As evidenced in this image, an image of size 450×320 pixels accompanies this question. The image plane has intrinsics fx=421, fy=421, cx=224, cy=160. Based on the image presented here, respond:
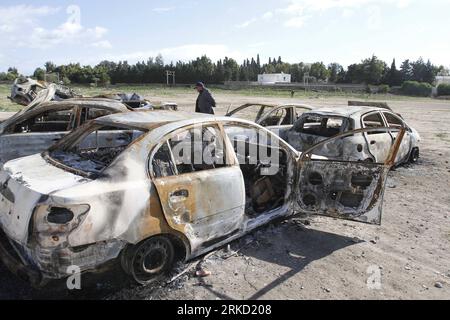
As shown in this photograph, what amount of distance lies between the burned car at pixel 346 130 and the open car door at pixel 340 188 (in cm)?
217

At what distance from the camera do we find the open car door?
504 cm

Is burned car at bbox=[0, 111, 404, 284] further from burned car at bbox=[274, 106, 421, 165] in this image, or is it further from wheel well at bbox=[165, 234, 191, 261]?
burned car at bbox=[274, 106, 421, 165]

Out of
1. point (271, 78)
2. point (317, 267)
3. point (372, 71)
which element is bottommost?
point (317, 267)

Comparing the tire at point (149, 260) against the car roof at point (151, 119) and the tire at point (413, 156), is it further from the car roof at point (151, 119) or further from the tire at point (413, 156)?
the tire at point (413, 156)

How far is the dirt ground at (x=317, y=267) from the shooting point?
12.8 ft

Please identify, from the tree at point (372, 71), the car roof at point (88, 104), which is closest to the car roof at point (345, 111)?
the car roof at point (88, 104)

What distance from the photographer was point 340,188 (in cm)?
521

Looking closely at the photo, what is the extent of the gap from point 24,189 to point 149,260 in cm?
125

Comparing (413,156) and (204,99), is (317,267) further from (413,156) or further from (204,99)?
(204,99)

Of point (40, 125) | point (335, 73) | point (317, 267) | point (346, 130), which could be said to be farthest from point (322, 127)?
point (335, 73)

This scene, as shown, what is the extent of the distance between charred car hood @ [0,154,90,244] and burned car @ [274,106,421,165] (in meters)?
4.68

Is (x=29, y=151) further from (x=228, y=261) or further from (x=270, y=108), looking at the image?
(x=270, y=108)
